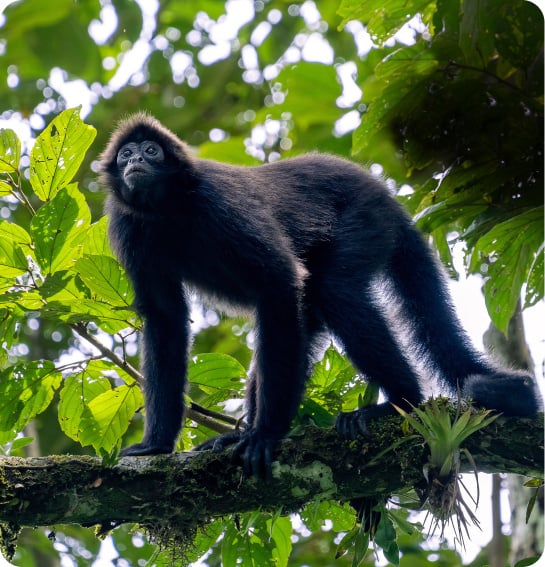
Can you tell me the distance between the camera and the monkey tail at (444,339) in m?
4.16

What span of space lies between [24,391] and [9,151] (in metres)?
1.43

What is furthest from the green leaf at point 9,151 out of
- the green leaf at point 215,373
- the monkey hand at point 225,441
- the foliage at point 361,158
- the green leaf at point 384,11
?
the green leaf at point 384,11

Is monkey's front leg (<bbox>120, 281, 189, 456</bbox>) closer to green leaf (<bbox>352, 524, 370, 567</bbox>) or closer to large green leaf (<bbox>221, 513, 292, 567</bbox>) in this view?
large green leaf (<bbox>221, 513, 292, 567</bbox>)

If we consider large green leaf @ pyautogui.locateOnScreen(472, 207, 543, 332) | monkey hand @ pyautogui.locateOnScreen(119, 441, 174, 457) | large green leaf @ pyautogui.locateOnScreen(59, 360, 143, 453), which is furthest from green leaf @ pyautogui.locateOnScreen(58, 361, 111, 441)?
large green leaf @ pyautogui.locateOnScreen(472, 207, 543, 332)

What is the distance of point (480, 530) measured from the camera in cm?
363

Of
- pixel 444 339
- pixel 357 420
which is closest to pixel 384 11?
pixel 444 339

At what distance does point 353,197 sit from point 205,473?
2515 millimetres

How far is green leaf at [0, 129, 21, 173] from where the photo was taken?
4266mm

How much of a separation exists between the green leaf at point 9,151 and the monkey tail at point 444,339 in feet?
9.06

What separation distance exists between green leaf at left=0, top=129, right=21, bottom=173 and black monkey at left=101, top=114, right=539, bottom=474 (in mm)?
1123

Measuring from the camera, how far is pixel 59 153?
4309mm

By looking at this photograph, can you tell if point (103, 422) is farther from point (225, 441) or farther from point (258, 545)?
point (258, 545)

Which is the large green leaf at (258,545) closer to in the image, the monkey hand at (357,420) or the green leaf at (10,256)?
the monkey hand at (357,420)

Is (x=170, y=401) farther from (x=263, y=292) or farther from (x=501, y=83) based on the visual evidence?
(x=501, y=83)
